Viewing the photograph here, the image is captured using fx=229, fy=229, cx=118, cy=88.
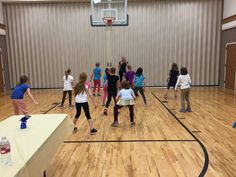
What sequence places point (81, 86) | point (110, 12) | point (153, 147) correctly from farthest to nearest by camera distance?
1. point (110, 12)
2. point (81, 86)
3. point (153, 147)

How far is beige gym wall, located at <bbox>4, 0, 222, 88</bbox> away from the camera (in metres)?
13.2

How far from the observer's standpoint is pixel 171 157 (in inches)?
165

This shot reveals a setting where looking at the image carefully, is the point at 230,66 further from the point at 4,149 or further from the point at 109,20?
the point at 4,149

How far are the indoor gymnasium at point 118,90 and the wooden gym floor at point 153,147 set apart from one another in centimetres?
2

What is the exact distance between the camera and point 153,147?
4.69 meters

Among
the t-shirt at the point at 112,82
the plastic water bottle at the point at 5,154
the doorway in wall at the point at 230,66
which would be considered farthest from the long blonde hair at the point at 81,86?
the doorway in wall at the point at 230,66

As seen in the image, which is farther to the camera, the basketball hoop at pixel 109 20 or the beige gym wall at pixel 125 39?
the beige gym wall at pixel 125 39

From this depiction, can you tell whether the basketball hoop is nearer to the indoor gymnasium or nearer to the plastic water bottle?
the indoor gymnasium

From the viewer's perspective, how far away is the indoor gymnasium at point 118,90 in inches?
145

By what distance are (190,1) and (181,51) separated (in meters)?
2.86

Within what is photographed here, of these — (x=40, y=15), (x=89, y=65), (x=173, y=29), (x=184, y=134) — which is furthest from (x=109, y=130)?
(x=40, y=15)

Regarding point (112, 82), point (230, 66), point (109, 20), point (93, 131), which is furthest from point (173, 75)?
point (93, 131)

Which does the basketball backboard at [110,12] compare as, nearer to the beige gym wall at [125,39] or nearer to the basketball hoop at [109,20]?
the basketball hoop at [109,20]

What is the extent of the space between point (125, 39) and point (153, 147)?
31.9ft
